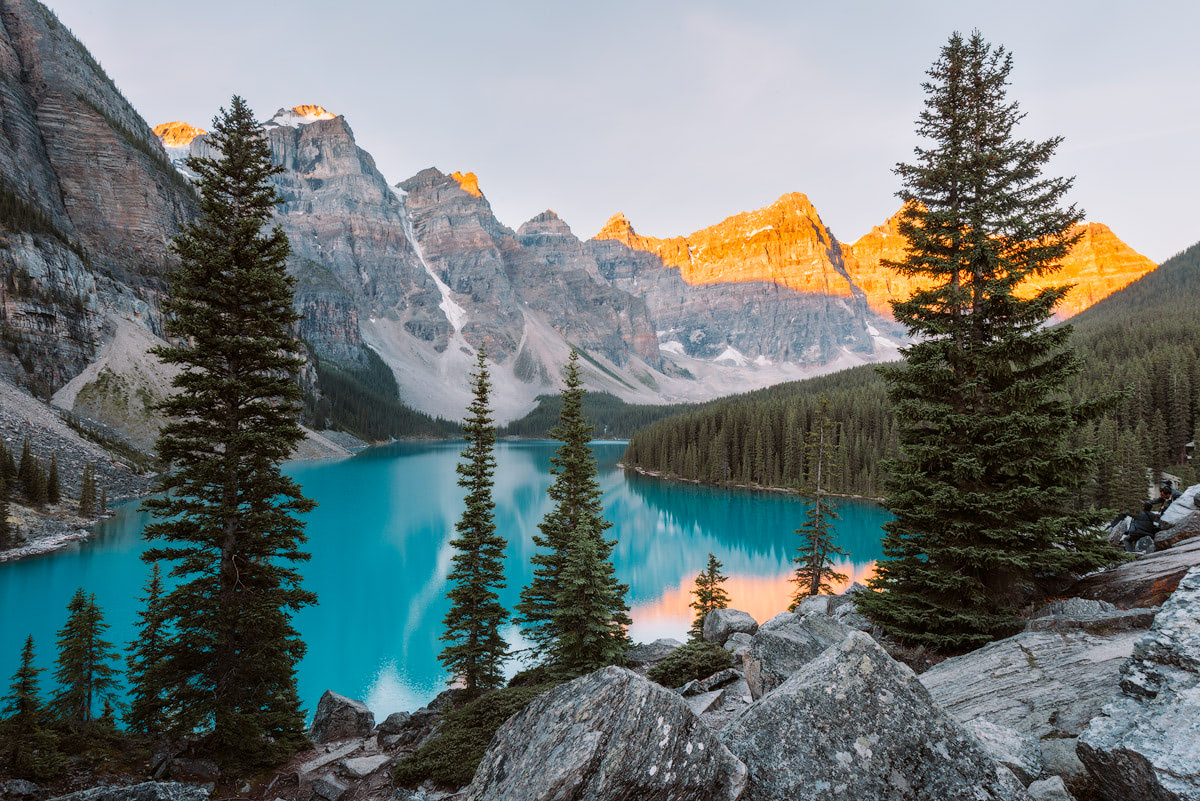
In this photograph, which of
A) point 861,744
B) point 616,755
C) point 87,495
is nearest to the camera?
point 616,755

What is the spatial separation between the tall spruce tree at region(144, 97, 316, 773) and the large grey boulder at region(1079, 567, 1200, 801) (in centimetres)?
1465

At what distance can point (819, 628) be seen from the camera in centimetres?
1270

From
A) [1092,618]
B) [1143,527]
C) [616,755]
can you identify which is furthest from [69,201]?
[1143,527]

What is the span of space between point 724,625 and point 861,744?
14.8 m

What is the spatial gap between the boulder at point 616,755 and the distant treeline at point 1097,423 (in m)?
40.1

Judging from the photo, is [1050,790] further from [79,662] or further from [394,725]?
[79,662]

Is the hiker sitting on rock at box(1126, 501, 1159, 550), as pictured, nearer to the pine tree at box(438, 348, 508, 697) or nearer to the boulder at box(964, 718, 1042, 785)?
the boulder at box(964, 718, 1042, 785)

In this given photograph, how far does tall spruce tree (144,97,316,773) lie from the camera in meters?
12.8

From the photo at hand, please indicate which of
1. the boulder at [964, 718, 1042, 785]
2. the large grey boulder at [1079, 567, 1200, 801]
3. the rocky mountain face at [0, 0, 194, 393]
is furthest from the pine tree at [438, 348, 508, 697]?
the rocky mountain face at [0, 0, 194, 393]

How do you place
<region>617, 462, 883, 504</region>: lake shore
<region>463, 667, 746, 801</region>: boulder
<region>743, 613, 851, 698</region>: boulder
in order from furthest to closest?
<region>617, 462, 883, 504</region>: lake shore
<region>743, 613, 851, 698</region>: boulder
<region>463, 667, 746, 801</region>: boulder

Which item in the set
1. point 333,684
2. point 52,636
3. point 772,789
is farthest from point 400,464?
point 772,789

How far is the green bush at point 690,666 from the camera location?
12344 mm

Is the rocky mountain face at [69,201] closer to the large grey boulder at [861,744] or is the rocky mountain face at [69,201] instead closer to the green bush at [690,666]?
the green bush at [690,666]

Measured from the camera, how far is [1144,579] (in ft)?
29.6
